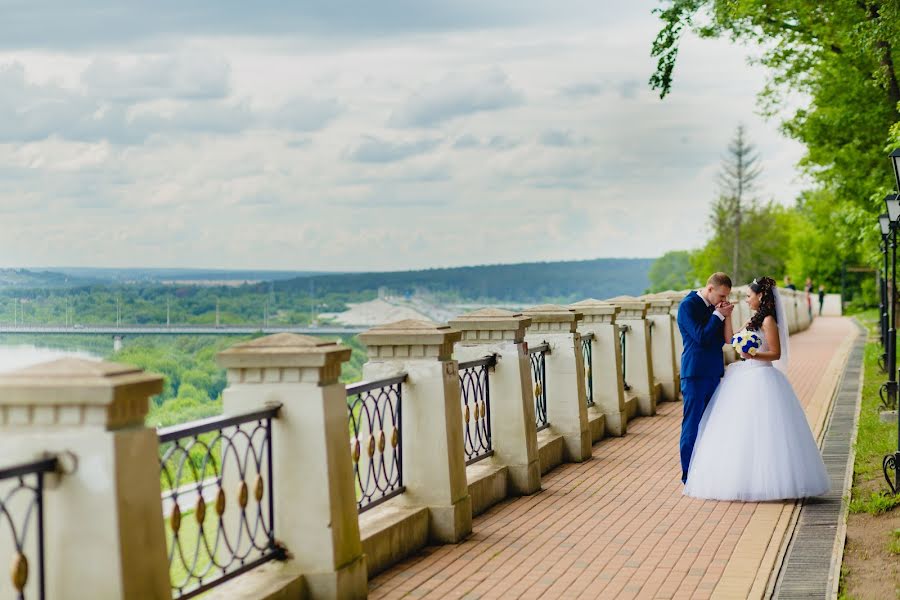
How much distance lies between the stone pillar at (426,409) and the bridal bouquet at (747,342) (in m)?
3.44

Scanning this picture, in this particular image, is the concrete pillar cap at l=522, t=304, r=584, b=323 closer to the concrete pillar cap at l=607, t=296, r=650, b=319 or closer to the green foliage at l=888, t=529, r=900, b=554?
the concrete pillar cap at l=607, t=296, r=650, b=319

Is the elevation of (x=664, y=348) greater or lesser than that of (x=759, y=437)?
greater

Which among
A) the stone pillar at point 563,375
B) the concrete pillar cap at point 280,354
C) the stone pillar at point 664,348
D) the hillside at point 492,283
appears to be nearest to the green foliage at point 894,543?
the concrete pillar cap at point 280,354

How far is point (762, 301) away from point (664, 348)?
29.0ft

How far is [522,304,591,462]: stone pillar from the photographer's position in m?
13.0

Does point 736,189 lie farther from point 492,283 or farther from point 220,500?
point 220,500

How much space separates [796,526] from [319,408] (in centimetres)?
471

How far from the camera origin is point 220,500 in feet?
19.4

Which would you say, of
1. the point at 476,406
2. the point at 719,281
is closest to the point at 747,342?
the point at 719,281

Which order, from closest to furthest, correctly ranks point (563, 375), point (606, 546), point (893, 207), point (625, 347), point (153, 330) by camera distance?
point (606, 546) → point (563, 375) → point (893, 207) → point (625, 347) → point (153, 330)

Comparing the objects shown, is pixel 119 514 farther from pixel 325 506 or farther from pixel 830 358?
pixel 830 358

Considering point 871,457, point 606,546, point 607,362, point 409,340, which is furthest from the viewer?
point 607,362

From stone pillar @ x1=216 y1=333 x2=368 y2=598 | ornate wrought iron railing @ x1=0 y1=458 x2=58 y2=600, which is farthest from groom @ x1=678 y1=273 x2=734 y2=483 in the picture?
ornate wrought iron railing @ x1=0 y1=458 x2=58 y2=600

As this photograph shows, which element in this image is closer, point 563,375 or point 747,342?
point 747,342
